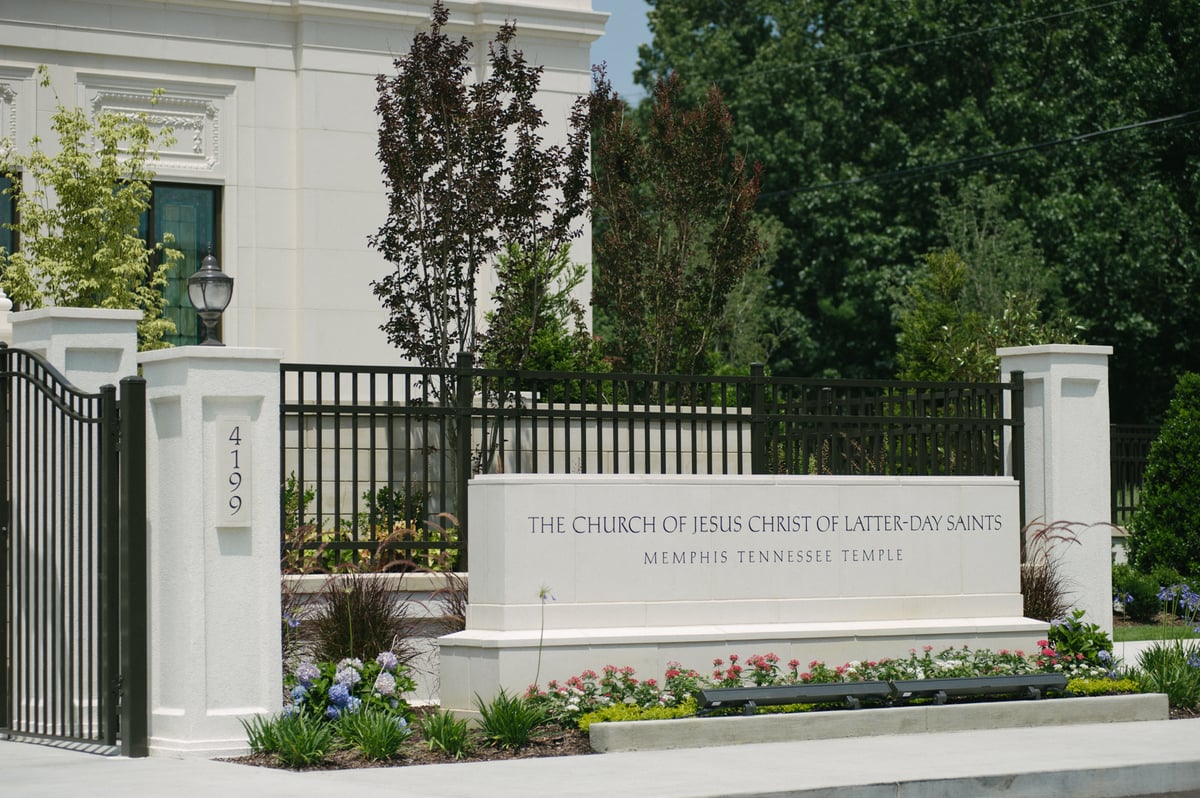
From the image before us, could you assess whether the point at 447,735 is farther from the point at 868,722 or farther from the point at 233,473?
the point at 868,722

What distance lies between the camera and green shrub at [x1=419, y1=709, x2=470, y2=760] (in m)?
10.9

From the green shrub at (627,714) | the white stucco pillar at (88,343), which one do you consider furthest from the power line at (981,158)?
the white stucco pillar at (88,343)

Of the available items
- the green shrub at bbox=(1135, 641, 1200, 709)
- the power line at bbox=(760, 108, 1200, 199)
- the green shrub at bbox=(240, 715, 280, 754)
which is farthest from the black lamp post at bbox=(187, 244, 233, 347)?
the power line at bbox=(760, 108, 1200, 199)

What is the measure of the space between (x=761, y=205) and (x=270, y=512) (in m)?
39.8

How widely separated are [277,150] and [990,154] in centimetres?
2509

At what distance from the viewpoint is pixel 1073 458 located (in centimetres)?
1575

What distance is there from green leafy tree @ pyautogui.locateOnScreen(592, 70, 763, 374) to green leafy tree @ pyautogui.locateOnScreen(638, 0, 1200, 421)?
68.3 feet

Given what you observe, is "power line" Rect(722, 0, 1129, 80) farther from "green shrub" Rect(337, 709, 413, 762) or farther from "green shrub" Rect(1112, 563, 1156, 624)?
"green shrub" Rect(337, 709, 413, 762)

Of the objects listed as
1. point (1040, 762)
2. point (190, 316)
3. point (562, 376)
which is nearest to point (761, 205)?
point (190, 316)

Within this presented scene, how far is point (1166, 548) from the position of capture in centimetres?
2267

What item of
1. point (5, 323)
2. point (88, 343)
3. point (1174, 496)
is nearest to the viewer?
point (88, 343)

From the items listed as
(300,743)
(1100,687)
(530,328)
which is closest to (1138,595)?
(530,328)

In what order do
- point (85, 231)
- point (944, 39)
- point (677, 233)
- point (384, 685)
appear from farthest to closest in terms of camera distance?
point (944, 39), point (677, 233), point (85, 231), point (384, 685)

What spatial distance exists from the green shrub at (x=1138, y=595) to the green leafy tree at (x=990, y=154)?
68.4ft
